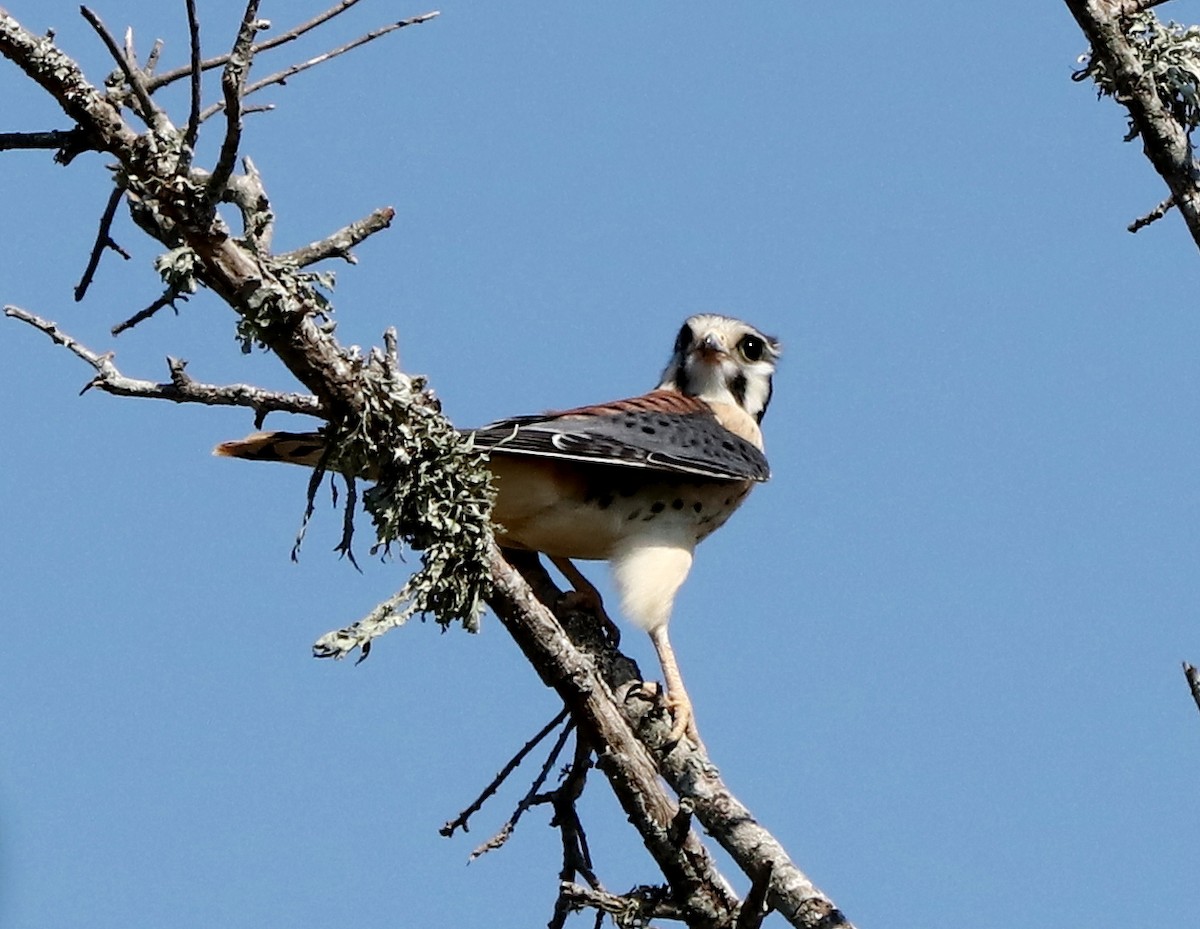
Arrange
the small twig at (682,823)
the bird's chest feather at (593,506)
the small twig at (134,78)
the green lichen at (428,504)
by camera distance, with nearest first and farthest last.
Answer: the small twig at (134,78)
the small twig at (682,823)
the green lichen at (428,504)
the bird's chest feather at (593,506)

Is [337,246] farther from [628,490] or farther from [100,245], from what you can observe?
[628,490]

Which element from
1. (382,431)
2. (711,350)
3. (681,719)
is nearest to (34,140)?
(382,431)

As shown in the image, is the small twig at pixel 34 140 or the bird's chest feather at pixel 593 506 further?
the bird's chest feather at pixel 593 506

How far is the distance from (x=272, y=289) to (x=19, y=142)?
0.47m

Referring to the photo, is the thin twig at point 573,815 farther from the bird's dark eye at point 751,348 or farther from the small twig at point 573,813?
the bird's dark eye at point 751,348

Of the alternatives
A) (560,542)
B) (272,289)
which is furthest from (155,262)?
(560,542)

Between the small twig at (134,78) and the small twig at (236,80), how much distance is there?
165 millimetres

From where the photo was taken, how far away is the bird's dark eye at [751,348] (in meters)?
6.96

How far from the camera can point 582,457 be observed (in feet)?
15.7

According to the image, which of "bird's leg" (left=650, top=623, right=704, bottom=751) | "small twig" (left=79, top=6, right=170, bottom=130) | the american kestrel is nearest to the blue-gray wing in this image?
the american kestrel

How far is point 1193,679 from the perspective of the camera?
8.91 feet

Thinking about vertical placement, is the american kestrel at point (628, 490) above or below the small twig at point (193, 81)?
above

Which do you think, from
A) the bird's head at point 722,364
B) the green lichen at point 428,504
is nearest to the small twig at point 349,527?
the green lichen at point 428,504

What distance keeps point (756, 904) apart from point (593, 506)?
7.04 ft
